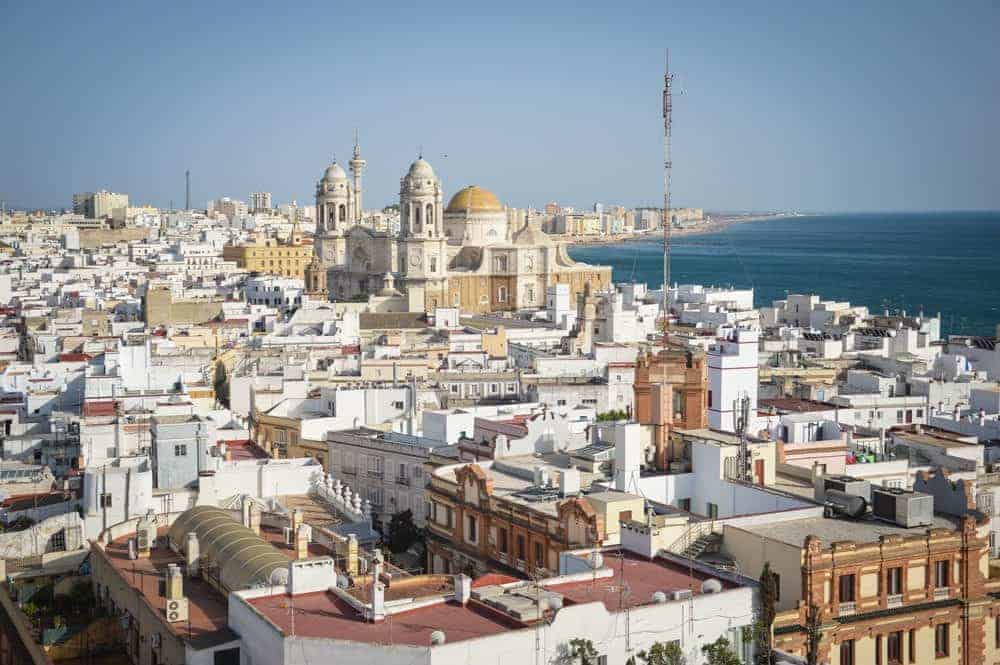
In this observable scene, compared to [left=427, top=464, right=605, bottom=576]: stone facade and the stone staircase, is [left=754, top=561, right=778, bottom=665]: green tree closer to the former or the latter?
the stone staircase

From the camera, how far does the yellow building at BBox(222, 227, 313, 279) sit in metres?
86.2

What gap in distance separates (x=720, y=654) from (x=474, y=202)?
58.3 meters

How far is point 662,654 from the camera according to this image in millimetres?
12320

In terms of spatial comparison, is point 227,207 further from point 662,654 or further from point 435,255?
point 662,654

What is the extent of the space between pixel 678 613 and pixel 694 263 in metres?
148

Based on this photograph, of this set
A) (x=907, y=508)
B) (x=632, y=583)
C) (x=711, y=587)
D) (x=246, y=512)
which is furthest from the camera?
(x=246, y=512)

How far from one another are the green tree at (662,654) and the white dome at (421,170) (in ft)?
170

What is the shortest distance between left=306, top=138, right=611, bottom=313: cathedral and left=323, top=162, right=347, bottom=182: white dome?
0.05 meters

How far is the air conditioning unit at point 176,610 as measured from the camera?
13.5m

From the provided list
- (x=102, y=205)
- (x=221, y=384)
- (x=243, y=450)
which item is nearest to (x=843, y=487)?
(x=243, y=450)

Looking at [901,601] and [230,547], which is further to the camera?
[230,547]

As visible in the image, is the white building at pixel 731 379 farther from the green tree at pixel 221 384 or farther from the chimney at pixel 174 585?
the green tree at pixel 221 384

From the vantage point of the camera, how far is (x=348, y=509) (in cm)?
2025

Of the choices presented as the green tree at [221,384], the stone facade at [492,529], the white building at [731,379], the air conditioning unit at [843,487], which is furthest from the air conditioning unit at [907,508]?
the green tree at [221,384]
